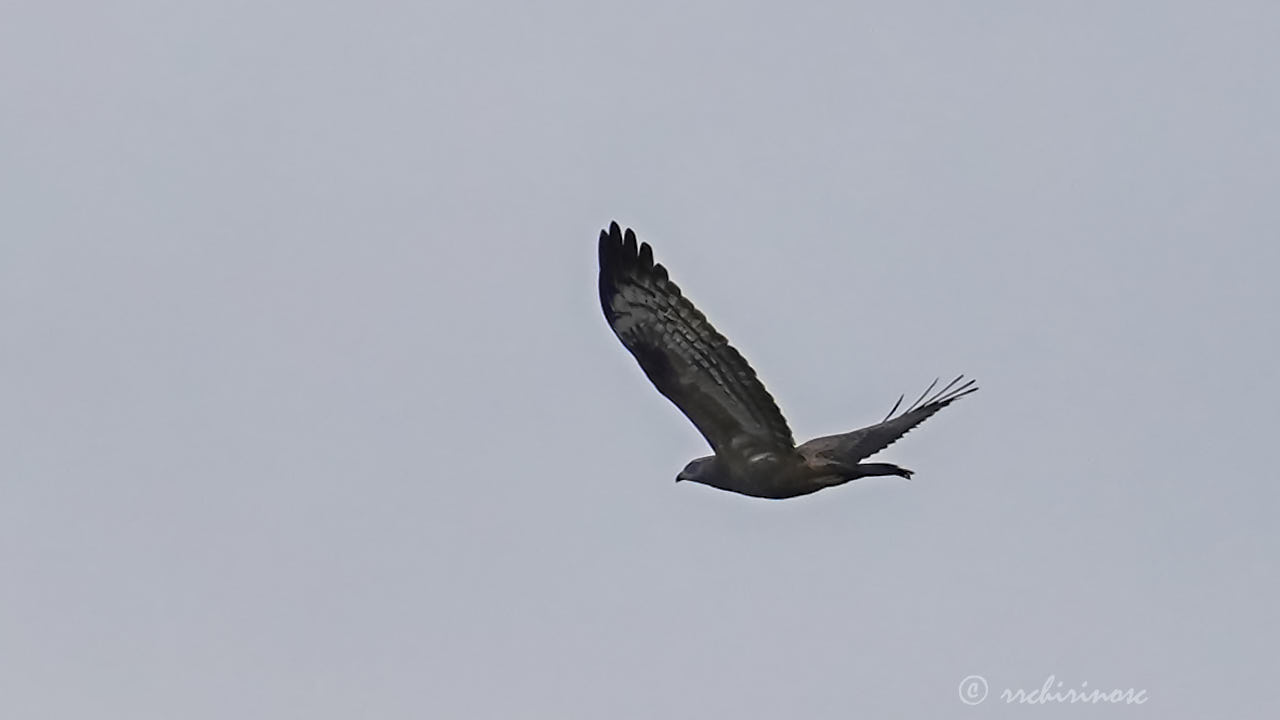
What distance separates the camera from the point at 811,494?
66.6 ft

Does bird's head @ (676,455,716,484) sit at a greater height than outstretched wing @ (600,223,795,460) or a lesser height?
lesser

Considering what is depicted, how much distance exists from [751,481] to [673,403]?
93cm

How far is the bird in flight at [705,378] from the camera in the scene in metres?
19.6

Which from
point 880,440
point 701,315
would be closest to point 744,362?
point 701,315

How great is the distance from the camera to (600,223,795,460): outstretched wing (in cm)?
1964

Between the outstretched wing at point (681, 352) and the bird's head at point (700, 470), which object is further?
the bird's head at point (700, 470)

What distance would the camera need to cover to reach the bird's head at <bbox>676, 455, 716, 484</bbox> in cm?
2036

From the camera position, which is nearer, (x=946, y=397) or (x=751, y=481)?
(x=751, y=481)

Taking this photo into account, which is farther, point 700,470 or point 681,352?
point 700,470

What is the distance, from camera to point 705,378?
19734 mm

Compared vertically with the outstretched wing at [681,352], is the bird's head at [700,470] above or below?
below

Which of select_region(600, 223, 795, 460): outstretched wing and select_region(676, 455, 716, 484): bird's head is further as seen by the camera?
select_region(676, 455, 716, 484): bird's head

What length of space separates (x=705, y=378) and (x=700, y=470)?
110 cm

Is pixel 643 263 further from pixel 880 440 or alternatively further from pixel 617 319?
pixel 880 440
